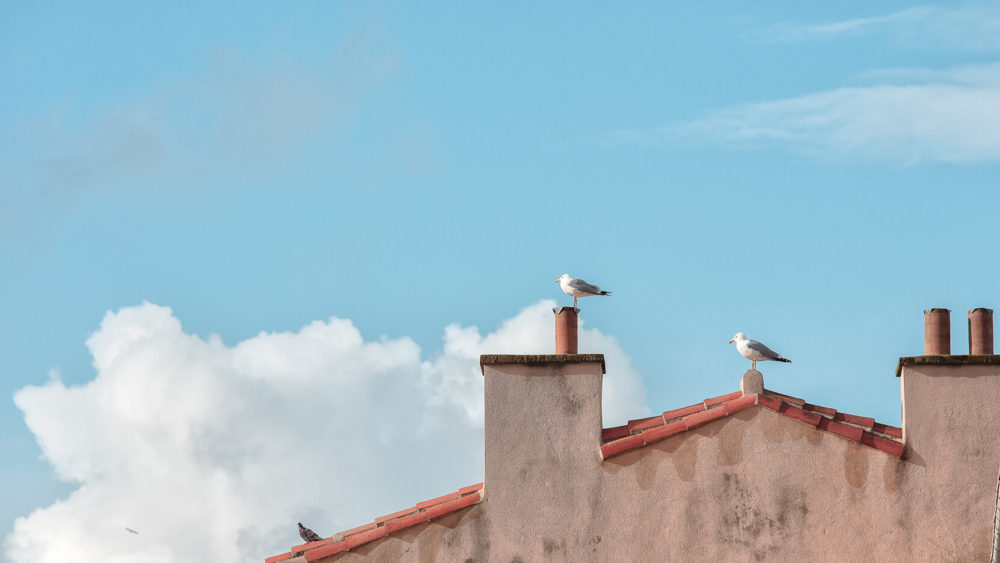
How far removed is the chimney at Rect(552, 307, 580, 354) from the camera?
1983 cm

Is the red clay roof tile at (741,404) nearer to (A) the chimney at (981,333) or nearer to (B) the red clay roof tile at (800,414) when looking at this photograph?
(B) the red clay roof tile at (800,414)

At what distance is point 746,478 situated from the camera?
19.0 metres

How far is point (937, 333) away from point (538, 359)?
15.4 ft

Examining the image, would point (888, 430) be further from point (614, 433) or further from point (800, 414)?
point (614, 433)

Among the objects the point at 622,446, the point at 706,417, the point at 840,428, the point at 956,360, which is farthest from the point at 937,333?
the point at 622,446

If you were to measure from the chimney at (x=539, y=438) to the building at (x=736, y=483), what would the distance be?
0.02 metres

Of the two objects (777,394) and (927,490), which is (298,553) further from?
(927,490)

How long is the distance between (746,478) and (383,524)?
4252 millimetres

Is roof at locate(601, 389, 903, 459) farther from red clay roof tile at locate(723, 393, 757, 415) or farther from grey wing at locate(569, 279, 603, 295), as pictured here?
grey wing at locate(569, 279, 603, 295)

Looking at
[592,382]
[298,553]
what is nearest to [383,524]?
[298,553]

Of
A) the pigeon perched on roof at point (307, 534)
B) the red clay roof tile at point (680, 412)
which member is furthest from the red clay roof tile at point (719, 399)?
the pigeon perched on roof at point (307, 534)

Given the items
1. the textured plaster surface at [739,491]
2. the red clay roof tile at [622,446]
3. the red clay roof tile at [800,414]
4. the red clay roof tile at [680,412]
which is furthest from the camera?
the red clay roof tile at [680,412]

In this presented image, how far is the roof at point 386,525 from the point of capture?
19141 mm

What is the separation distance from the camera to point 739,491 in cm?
1892
